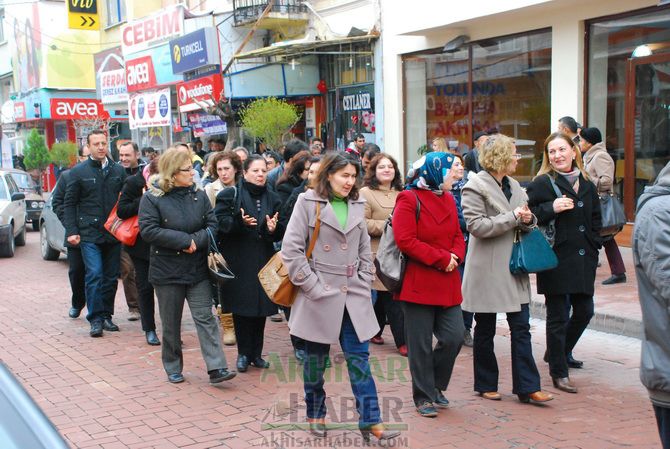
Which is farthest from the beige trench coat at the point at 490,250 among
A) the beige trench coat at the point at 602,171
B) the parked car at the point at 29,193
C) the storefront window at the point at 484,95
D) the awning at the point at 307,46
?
the parked car at the point at 29,193

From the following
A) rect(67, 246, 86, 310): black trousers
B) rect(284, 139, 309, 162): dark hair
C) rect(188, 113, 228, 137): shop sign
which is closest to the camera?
rect(284, 139, 309, 162): dark hair

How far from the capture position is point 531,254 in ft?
18.4

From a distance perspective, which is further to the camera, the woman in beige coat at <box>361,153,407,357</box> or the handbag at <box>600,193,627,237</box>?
the handbag at <box>600,193,627,237</box>

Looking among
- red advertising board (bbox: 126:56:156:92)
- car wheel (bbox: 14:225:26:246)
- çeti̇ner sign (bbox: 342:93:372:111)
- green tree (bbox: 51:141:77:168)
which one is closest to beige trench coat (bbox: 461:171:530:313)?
çeti̇ner sign (bbox: 342:93:372:111)

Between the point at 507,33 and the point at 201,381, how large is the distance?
9.81 m

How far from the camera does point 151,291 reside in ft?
25.3

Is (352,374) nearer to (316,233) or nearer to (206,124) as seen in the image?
(316,233)

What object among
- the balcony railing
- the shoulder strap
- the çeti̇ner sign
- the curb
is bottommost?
the curb

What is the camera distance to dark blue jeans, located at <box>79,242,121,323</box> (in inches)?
323

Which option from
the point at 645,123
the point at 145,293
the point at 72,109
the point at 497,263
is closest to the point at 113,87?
the point at 72,109

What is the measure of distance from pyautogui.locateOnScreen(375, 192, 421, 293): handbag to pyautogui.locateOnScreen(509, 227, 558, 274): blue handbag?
2.71 ft

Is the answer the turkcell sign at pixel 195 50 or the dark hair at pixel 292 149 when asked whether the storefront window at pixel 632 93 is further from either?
the turkcell sign at pixel 195 50

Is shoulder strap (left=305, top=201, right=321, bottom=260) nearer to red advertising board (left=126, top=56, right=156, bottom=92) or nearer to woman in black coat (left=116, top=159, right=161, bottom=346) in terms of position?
woman in black coat (left=116, top=159, right=161, bottom=346)

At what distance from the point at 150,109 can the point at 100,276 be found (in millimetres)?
15066
